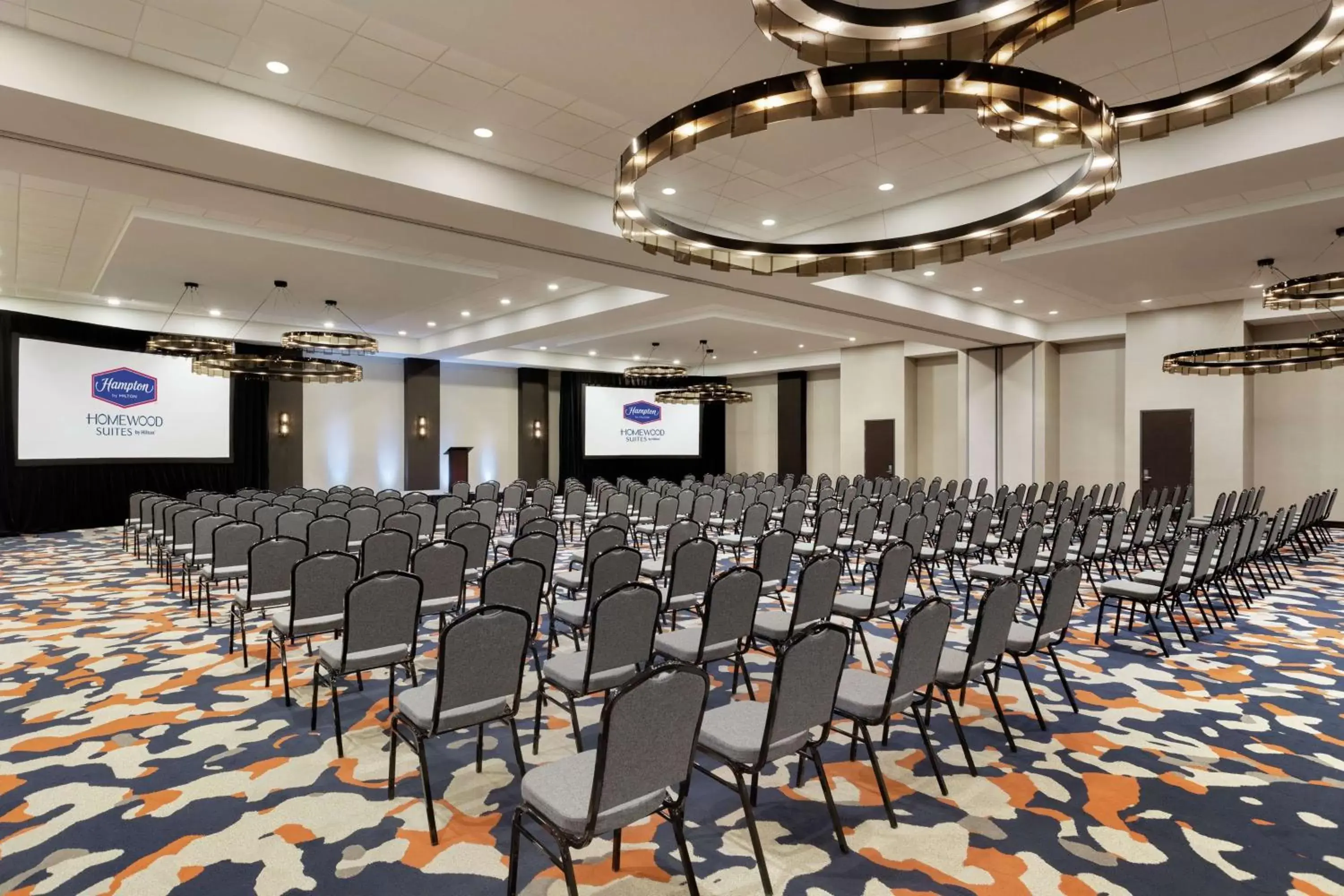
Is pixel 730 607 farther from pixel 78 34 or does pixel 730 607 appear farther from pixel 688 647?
pixel 78 34

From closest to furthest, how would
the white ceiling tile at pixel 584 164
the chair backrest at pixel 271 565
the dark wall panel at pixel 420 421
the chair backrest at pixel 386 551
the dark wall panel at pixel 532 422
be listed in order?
the chair backrest at pixel 271 565
the chair backrest at pixel 386 551
the white ceiling tile at pixel 584 164
the dark wall panel at pixel 420 421
the dark wall panel at pixel 532 422

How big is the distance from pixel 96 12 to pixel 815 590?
5.86 meters

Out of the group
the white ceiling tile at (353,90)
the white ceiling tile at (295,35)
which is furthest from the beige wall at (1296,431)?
the white ceiling tile at (295,35)

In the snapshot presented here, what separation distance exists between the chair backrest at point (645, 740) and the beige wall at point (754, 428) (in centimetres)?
2199

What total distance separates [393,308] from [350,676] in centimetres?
1079

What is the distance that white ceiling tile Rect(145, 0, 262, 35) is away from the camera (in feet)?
14.9

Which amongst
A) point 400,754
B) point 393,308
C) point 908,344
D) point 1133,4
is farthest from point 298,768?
point 908,344

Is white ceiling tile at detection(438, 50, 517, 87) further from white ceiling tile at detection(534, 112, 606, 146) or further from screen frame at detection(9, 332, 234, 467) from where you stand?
Result: screen frame at detection(9, 332, 234, 467)

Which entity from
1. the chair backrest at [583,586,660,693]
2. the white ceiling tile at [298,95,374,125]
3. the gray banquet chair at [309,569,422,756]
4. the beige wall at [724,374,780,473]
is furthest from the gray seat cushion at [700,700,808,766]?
the beige wall at [724,374,780,473]

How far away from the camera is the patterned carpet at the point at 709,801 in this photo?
2.78m

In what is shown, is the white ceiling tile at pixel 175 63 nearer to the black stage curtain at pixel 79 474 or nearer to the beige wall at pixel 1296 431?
the black stage curtain at pixel 79 474

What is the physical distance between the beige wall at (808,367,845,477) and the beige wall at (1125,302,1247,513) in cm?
864

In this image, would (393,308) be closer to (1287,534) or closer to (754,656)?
(754,656)

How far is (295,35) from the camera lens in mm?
4922
